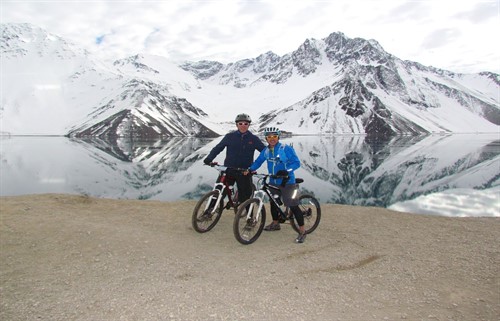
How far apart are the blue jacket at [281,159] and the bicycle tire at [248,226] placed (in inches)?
41.2

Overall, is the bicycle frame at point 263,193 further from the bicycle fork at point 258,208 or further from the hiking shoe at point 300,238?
the hiking shoe at point 300,238

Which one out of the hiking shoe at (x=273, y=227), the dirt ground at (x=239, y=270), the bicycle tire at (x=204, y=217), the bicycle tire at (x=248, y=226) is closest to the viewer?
the dirt ground at (x=239, y=270)

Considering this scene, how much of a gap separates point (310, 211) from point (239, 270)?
418cm

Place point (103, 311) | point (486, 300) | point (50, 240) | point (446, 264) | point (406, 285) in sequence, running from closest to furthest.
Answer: point (103, 311), point (486, 300), point (406, 285), point (446, 264), point (50, 240)

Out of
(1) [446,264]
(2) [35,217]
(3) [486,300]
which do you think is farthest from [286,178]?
(2) [35,217]

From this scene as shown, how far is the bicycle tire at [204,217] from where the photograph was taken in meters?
11.2

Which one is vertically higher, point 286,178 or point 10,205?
point 286,178

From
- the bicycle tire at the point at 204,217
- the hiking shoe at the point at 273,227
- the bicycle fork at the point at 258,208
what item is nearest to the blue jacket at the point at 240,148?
the bicycle tire at the point at 204,217

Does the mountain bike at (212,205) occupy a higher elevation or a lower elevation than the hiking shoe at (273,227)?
higher

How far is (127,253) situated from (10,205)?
767 cm

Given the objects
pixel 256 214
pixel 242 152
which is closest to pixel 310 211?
pixel 256 214

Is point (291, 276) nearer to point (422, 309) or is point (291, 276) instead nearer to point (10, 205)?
point (422, 309)

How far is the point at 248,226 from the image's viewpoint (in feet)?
34.6

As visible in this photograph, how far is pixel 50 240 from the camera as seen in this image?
1014cm
